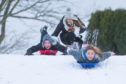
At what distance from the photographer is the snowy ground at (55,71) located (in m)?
3.32

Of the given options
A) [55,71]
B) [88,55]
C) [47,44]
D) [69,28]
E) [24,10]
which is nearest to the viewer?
[55,71]

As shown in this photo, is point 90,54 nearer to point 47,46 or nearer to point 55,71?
point 55,71

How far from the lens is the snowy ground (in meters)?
3.32

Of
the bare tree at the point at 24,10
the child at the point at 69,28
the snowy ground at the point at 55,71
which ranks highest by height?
the bare tree at the point at 24,10

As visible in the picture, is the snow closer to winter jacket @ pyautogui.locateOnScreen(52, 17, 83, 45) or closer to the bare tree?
winter jacket @ pyautogui.locateOnScreen(52, 17, 83, 45)

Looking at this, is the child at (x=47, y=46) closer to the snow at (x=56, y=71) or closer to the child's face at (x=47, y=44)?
the child's face at (x=47, y=44)

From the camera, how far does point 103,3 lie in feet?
54.0

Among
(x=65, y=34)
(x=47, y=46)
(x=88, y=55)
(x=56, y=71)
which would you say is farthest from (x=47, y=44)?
(x=56, y=71)

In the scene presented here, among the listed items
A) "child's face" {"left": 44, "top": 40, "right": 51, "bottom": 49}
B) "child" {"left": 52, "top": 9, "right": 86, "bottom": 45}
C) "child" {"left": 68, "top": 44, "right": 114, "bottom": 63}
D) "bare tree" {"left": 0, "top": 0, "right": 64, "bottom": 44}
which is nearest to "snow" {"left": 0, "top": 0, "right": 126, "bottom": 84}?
"child" {"left": 68, "top": 44, "right": 114, "bottom": 63}

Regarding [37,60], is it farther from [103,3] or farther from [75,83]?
[103,3]

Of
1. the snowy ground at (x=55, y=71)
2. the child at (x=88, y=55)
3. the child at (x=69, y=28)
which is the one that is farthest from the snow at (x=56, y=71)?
the child at (x=69, y=28)

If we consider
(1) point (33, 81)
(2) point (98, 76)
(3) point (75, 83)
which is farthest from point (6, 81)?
(2) point (98, 76)

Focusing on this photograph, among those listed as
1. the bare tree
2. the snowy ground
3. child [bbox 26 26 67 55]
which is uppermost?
the bare tree

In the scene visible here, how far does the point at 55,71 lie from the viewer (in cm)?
369
